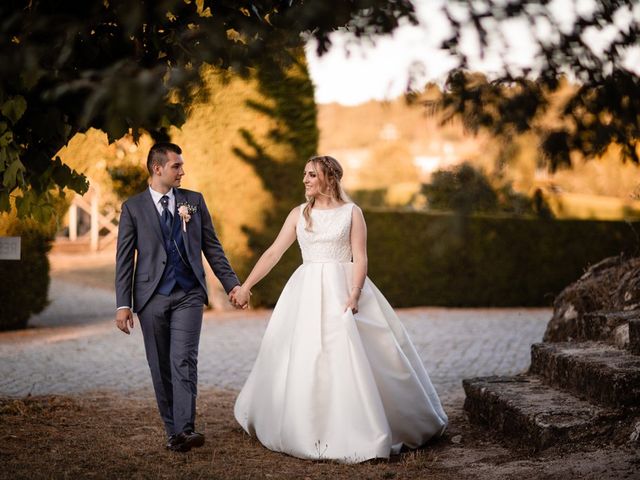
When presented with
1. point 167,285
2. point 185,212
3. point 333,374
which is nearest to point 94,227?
point 185,212

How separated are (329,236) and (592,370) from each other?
194cm

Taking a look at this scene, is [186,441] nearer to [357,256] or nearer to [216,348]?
[357,256]

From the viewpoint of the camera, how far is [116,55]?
507 centimetres

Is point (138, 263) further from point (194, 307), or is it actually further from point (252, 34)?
point (252, 34)

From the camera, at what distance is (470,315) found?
1490cm

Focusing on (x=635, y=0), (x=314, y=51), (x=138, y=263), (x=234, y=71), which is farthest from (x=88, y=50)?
(x=635, y=0)

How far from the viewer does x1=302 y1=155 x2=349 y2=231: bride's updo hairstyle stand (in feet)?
18.5

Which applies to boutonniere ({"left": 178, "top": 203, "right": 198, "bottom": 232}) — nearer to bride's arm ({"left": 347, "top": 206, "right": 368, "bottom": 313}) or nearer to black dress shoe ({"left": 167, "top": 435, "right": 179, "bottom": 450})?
bride's arm ({"left": 347, "top": 206, "right": 368, "bottom": 313})

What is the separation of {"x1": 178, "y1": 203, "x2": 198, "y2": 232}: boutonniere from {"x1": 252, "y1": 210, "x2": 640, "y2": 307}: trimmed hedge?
10.4m

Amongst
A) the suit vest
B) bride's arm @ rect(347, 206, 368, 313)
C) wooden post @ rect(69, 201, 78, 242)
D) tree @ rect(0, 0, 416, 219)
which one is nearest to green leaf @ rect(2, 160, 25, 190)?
tree @ rect(0, 0, 416, 219)

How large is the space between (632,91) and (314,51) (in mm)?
1326

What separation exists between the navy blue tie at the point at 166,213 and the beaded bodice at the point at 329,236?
2.85 feet

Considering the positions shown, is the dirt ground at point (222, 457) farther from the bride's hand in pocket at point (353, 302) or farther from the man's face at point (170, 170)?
the man's face at point (170, 170)

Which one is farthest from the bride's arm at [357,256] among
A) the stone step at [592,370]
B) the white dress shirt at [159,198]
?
the stone step at [592,370]
